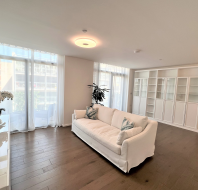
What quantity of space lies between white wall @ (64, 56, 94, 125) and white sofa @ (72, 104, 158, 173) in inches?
40.2

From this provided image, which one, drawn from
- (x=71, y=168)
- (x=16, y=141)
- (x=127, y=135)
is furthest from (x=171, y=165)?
(x=16, y=141)

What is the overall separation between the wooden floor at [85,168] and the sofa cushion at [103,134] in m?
0.36

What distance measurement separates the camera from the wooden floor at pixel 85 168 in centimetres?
168

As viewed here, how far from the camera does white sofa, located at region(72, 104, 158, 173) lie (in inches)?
74.6

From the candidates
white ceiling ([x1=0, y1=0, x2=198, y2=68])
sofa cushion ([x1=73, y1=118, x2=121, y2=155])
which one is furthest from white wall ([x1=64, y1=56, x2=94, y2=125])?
white ceiling ([x1=0, y1=0, x2=198, y2=68])

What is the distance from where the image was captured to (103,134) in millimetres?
2432

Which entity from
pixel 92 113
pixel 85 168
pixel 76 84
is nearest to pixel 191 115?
pixel 92 113

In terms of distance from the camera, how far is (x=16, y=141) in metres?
2.81

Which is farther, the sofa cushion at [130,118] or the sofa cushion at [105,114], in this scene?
the sofa cushion at [105,114]

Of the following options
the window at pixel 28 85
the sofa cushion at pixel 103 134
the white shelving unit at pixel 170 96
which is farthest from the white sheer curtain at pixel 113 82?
the sofa cushion at pixel 103 134

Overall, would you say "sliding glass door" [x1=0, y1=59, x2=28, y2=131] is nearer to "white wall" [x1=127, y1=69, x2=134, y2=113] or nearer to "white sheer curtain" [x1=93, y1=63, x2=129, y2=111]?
"white sheer curtain" [x1=93, y1=63, x2=129, y2=111]

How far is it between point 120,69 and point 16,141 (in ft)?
16.3

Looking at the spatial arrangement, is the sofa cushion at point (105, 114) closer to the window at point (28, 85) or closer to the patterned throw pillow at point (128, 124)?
the patterned throw pillow at point (128, 124)

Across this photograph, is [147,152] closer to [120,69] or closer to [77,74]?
[77,74]
